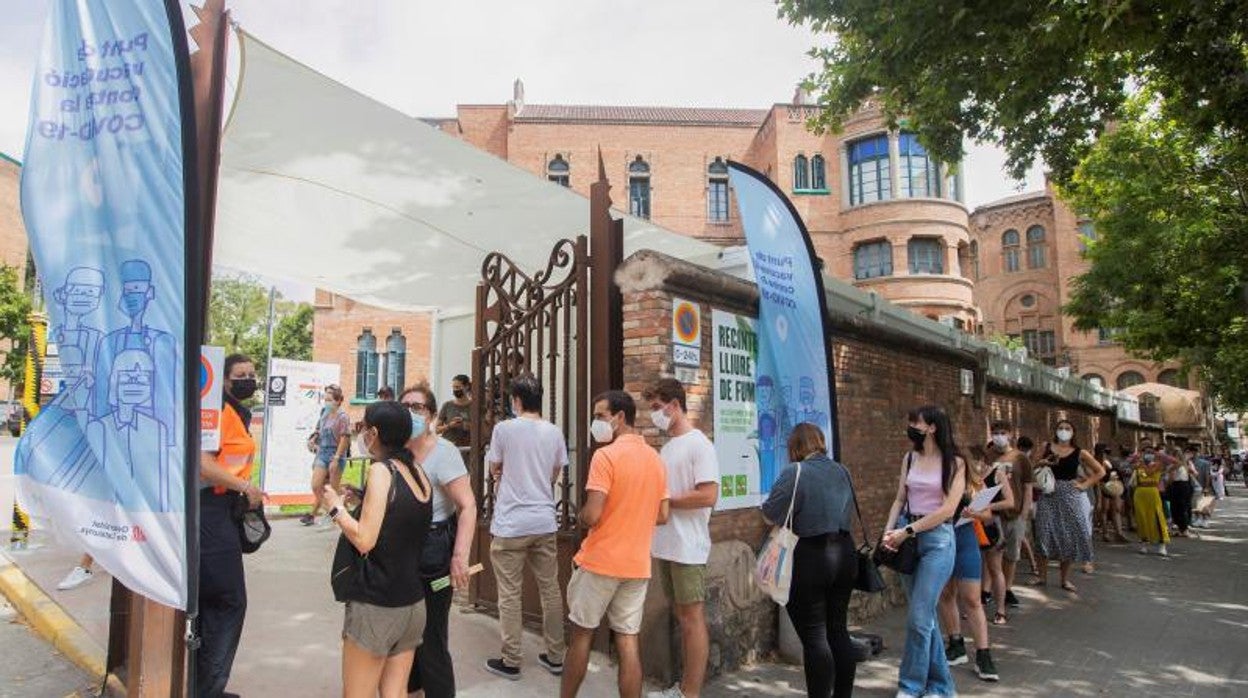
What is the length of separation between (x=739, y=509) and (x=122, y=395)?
13.5 feet

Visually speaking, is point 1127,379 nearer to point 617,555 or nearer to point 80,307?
point 617,555

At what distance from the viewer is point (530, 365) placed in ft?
18.5

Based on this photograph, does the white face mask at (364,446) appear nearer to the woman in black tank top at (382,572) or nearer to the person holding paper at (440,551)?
the woman in black tank top at (382,572)

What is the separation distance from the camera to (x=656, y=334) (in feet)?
16.6

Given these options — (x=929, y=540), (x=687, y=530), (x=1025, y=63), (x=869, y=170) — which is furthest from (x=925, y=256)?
(x=687, y=530)

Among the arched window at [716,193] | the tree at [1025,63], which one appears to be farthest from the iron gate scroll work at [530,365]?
the arched window at [716,193]

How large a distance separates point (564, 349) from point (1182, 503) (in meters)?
15.0

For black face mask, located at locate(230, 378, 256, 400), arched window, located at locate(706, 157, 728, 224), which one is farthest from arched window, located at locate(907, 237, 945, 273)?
black face mask, located at locate(230, 378, 256, 400)

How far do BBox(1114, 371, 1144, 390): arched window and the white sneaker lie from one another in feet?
169

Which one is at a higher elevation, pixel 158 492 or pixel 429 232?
pixel 429 232

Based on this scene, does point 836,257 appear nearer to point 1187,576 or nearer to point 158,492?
point 1187,576

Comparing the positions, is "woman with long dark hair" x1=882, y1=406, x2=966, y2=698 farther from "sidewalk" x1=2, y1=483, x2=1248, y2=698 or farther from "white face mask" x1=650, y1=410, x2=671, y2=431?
"white face mask" x1=650, y1=410, x2=671, y2=431

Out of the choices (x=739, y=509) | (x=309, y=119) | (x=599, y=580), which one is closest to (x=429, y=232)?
(x=309, y=119)

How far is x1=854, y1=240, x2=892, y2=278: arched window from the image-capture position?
3259cm
